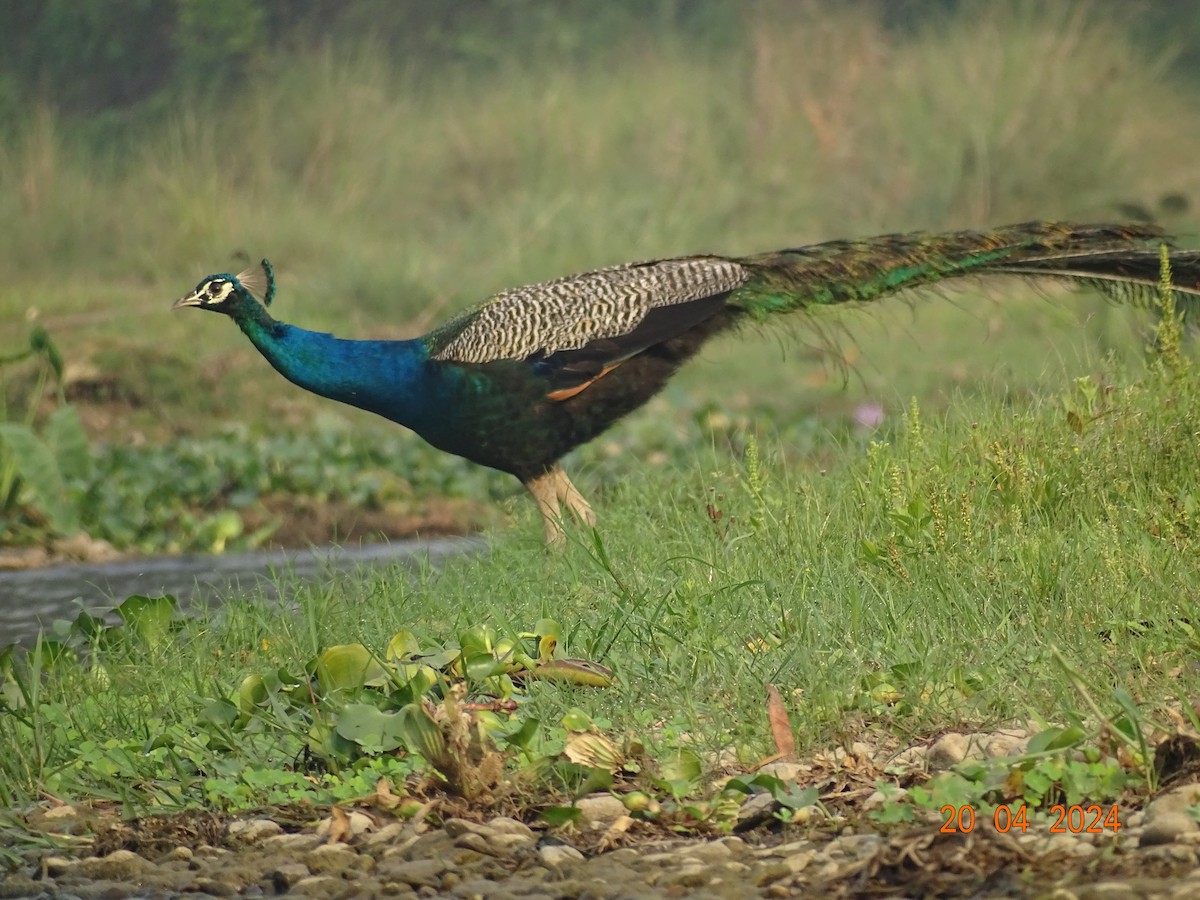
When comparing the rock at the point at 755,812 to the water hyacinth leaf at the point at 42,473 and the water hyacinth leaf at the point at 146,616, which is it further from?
the water hyacinth leaf at the point at 42,473

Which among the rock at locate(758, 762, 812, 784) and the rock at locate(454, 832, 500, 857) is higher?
the rock at locate(758, 762, 812, 784)

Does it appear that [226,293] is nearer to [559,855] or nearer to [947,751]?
[559,855]

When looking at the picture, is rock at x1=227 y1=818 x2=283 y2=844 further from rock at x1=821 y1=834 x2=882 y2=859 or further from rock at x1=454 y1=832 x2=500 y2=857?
rock at x1=821 y1=834 x2=882 y2=859

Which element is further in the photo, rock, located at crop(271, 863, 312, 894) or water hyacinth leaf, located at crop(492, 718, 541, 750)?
water hyacinth leaf, located at crop(492, 718, 541, 750)

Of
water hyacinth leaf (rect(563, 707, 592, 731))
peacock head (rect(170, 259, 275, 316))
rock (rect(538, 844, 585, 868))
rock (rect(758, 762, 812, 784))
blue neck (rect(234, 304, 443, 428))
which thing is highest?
peacock head (rect(170, 259, 275, 316))

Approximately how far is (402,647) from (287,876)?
106 cm

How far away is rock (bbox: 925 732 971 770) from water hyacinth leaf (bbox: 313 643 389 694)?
1.30 meters

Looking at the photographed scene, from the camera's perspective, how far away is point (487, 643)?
408cm

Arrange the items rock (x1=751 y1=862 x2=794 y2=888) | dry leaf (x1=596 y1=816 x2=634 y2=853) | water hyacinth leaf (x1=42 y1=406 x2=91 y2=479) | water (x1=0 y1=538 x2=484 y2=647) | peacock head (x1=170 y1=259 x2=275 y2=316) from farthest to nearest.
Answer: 1. water hyacinth leaf (x1=42 y1=406 x2=91 y2=479)
2. water (x1=0 y1=538 x2=484 y2=647)
3. peacock head (x1=170 y1=259 x2=275 y2=316)
4. dry leaf (x1=596 y1=816 x2=634 y2=853)
5. rock (x1=751 y1=862 x2=794 y2=888)

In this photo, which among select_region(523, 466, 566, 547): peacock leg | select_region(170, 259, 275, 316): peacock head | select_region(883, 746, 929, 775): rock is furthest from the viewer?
select_region(523, 466, 566, 547): peacock leg

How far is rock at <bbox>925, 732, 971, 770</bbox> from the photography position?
11.0 ft

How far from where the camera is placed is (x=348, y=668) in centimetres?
396

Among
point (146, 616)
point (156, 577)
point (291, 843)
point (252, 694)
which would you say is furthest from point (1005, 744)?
point (156, 577)
